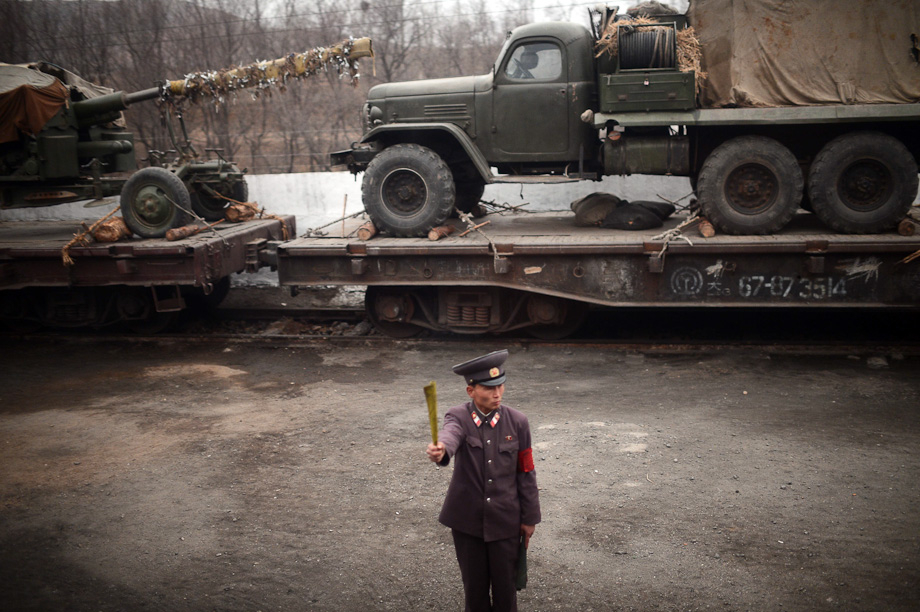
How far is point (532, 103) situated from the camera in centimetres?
852

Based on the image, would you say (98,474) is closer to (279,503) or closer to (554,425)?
(279,503)

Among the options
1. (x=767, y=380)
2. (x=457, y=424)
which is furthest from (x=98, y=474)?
(x=767, y=380)

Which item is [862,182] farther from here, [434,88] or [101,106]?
[101,106]

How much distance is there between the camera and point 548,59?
846 cm

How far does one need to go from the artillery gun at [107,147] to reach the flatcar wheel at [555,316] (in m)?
4.07

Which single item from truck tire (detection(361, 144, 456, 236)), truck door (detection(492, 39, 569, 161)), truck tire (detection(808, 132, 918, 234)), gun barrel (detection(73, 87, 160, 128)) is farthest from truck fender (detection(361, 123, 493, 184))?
gun barrel (detection(73, 87, 160, 128))

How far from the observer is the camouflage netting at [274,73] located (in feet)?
31.2

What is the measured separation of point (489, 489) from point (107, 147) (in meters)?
9.33

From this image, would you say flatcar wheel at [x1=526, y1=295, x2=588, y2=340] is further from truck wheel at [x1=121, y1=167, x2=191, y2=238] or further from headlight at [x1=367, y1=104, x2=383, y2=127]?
truck wheel at [x1=121, y1=167, x2=191, y2=238]

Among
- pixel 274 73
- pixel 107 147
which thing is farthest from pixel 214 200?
pixel 274 73

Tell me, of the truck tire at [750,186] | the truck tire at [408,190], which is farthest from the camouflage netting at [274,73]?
the truck tire at [750,186]

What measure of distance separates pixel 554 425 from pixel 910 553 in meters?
2.76

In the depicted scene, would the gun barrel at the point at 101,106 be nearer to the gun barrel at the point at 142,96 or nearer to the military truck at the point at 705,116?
the gun barrel at the point at 142,96

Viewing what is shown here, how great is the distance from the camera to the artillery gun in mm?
9258
